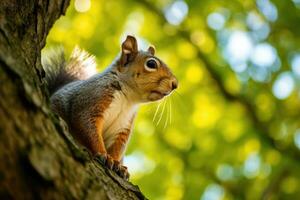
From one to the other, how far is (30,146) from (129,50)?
3142 mm

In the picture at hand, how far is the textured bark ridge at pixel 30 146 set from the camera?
6.28 feet

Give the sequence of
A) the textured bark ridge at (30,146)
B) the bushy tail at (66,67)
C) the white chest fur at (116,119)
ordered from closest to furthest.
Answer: the textured bark ridge at (30,146), the white chest fur at (116,119), the bushy tail at (66,67)

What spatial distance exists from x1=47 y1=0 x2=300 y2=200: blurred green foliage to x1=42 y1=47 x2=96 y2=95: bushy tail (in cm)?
250

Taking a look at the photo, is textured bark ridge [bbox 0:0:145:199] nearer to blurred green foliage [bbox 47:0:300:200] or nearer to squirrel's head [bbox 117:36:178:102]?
squirrel's head [bbox 117:36:178:102]

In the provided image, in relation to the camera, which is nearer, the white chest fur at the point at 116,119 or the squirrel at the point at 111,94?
the squirrel at the point at 111,94

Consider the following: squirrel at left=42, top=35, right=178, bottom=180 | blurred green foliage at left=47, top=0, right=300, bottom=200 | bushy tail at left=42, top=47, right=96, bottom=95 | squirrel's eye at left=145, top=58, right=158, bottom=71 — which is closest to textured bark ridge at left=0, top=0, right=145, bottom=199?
squirrel at left=42, top=35, right=178, bottom=180

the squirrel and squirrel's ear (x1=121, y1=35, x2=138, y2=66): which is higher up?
squirrel's ear (x1=121, y1=35, x2=138, y2=66)

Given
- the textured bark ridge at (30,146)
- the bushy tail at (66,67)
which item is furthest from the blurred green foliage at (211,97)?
the textured bark ridge at (30,146)

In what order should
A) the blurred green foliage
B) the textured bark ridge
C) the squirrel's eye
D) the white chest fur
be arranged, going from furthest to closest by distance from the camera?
the blurred green foliage → the squirrel's eye → the white chest fur → the textured bark ridge

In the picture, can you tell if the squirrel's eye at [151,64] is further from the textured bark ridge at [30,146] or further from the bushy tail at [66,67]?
the textured bark ridge at [30,146]

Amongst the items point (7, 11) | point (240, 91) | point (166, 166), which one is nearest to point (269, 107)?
point (240, 91)

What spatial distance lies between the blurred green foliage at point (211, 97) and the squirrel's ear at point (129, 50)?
299cm

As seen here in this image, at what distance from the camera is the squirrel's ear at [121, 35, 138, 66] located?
502 centimetres

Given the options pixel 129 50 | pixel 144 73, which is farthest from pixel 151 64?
pixel 129 50
